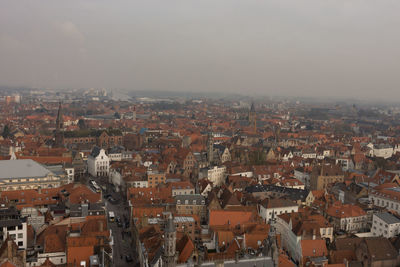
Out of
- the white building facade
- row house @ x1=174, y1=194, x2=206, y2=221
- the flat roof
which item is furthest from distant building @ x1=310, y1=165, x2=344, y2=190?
the flat roof

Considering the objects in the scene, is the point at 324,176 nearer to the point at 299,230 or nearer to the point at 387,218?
the point at 387,218

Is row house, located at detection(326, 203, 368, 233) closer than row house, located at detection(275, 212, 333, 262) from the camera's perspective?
No

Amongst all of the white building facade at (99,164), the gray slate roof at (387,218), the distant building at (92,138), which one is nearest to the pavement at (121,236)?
the white building facade at (99,164)

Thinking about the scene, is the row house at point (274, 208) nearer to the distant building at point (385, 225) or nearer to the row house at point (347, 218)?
the row house at point (347, 218)

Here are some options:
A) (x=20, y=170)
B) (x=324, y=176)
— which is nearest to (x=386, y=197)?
(x=324, y=176)

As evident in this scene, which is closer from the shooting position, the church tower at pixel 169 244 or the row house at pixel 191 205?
the church tower at pixel 169 244

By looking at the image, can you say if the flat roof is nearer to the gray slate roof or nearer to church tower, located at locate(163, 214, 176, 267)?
church tower, located at locate(163, 214, 176, 267)

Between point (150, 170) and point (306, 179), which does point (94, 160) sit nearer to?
point (150, 170)

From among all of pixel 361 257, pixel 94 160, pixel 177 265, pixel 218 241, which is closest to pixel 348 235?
pixel 361 257
